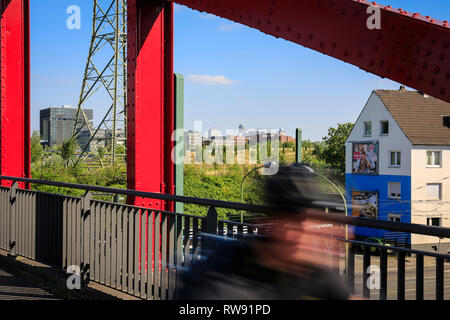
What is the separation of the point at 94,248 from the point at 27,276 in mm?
1297

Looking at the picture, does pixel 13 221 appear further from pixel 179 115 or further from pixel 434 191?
pixel 434 191

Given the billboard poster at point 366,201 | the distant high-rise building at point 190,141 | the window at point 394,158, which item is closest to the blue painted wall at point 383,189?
the billboard poster at point 366,201

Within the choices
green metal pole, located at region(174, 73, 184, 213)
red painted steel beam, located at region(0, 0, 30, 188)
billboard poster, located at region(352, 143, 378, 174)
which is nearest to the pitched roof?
billboard poster, located at region(352, 143, 378, 174)

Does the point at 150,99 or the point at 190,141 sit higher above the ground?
the point at 150,99

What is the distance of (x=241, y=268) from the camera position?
2.19 meters

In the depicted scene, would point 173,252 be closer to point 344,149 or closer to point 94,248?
point 94,248

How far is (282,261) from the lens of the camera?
2113mm

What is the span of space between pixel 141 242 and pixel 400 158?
205ft

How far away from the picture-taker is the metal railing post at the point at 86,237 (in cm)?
462

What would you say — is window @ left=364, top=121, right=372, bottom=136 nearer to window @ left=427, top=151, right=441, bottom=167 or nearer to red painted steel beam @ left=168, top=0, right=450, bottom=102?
window @ left=427, top=151, right=441, bottom=167

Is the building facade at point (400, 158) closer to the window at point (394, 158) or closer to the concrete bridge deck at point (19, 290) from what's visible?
the window at point (394, 158)

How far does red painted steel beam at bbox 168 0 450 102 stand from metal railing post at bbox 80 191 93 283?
230 centimetres

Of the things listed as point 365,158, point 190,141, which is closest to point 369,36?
point 190,141
